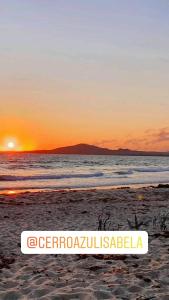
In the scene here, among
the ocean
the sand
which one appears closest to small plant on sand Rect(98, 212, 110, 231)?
the sand

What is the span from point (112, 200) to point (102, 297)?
573 inches

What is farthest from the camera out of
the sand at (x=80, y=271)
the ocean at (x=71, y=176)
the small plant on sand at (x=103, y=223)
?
the ocean at (x=71, y=176)

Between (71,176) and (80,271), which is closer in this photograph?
(80,271)

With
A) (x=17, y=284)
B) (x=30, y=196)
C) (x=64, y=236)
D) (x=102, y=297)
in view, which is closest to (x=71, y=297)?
(x=102, y=297)

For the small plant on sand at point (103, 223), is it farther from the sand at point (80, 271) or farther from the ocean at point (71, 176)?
the ocean at point (71, 176)

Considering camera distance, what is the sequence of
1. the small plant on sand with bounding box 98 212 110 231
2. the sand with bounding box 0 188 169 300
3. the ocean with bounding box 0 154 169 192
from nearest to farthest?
the sand with bounding box 0 188 169 300
the small plant on sand with bounding box 98 212 110 231
the ocean with bounding box 0 154 169 192

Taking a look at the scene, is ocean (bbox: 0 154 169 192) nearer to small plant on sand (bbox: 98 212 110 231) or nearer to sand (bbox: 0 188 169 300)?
small plant on sand (bbox: 98 212 110 231)

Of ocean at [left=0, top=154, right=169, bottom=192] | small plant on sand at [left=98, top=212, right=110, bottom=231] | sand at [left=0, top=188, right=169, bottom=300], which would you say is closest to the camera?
sand at [left=0, top=188, right=169, bottom=300]

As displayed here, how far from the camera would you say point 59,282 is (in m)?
6.55

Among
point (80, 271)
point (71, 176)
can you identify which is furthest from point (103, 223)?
point (71, 176)

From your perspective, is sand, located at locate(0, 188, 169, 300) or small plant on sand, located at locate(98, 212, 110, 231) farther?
small plant on sand, located at locate(98, 212, 110, 231)

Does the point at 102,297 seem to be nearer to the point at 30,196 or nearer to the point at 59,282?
the point at 59,282

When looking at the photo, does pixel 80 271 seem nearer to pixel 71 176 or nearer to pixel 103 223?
pixel 103 223

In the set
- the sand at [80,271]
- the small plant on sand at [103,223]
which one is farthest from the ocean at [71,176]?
the sand at [80,271]
